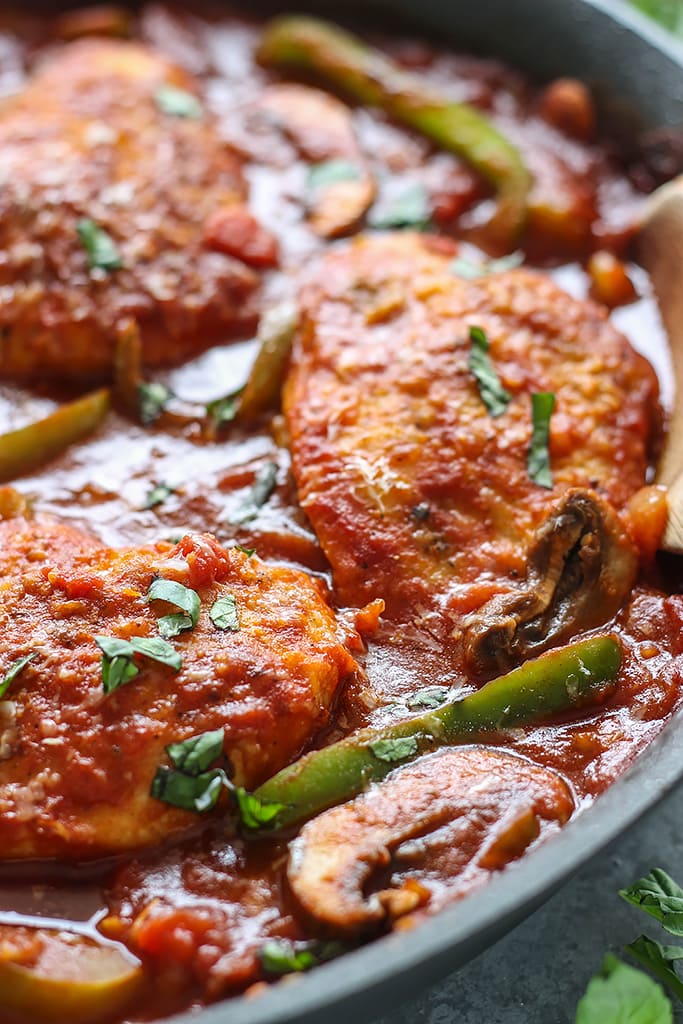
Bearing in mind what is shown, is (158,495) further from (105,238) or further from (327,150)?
(327,150)

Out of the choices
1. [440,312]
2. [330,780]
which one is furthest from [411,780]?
[440,312]

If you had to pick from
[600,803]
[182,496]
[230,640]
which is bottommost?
[182,496]

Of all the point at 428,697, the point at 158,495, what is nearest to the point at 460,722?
the point at 428,697

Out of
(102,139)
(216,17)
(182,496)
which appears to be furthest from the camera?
(216,17)

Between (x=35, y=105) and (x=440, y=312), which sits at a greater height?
(x=440, y=312)

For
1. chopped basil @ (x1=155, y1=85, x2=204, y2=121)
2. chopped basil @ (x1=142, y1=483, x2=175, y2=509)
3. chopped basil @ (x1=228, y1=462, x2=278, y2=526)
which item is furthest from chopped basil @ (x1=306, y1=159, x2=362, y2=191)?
chopped basil @ (x1=142, y1=483, x2=175, y2=509)

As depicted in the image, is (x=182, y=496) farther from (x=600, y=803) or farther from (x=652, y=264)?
(x=652, y=264)

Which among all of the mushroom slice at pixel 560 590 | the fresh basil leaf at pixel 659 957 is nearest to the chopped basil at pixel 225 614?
the mushroom slice at pixel 560 590

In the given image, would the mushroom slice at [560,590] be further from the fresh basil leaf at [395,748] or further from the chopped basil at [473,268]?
the chopped basil at [473,268]

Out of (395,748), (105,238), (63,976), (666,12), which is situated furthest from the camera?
(666,12)
